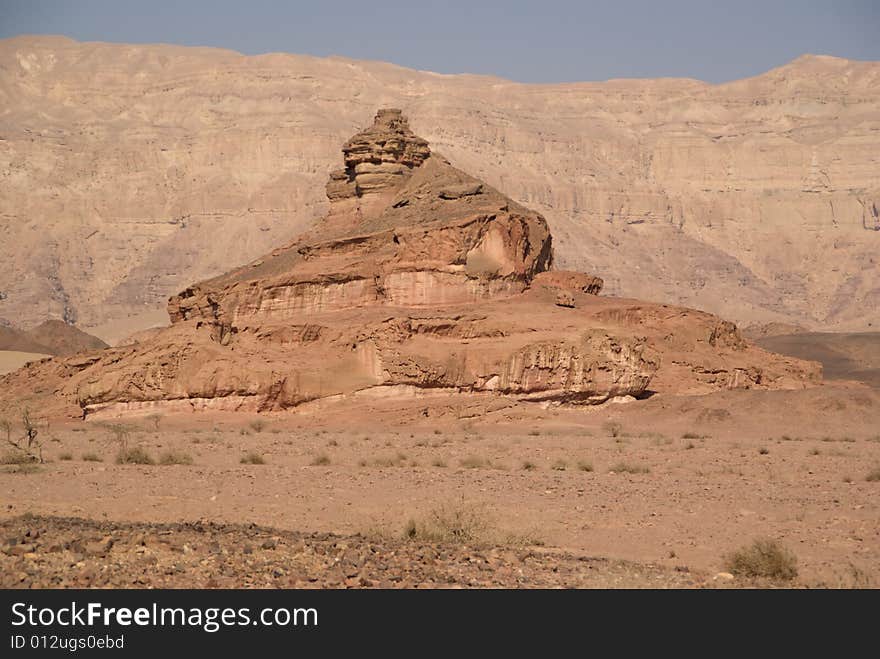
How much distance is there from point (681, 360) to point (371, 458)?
1599cm

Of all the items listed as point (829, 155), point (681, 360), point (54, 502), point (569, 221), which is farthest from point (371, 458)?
point (829, 155)

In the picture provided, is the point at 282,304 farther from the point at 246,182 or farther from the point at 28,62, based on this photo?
the point at 28,62

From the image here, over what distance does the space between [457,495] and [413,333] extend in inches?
572

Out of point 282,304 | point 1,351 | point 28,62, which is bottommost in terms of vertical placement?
point 1,351

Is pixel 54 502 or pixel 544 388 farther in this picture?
pixel 544 388

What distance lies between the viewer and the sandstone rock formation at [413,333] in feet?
113

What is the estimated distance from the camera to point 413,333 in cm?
3500

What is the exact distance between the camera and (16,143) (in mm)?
144625

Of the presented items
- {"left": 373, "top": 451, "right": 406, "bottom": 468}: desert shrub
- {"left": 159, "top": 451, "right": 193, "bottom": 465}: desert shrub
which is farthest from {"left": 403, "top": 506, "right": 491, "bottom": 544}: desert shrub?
{"left": 159, "top": 451, "right": 193, "bottom": 465}: desert shrub

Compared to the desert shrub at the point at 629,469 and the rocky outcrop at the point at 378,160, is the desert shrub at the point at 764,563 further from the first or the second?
the rocky outcrop at the point at 378,160

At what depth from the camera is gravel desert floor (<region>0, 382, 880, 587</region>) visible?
501 inches

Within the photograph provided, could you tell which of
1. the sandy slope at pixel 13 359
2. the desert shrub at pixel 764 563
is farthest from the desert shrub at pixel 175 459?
the sandy slope at pixel 13 359

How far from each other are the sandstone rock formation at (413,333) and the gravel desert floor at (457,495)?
2.62ft

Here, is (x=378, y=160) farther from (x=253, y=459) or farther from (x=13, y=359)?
(x=13, y=359)
